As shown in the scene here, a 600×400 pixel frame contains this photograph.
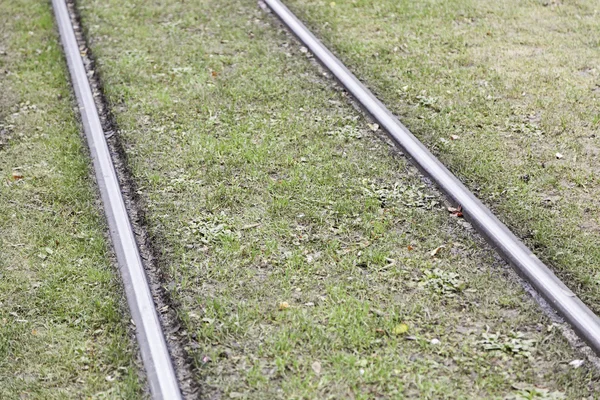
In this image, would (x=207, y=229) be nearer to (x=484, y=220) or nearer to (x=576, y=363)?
(x=484, y=220)

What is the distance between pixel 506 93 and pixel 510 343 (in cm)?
293

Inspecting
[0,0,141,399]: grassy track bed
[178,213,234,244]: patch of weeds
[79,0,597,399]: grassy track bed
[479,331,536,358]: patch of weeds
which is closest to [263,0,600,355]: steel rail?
[79,0,597,399]: grassy track bed

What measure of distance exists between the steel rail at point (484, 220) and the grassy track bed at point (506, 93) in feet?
0.60

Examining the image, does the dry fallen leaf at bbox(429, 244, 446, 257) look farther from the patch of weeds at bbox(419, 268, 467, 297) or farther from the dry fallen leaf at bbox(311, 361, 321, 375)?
the dry fallen leaf at bbox(311, 361, 321, 375)

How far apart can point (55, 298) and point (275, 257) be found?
1.22m

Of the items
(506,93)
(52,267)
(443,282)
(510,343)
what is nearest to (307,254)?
(443,282)

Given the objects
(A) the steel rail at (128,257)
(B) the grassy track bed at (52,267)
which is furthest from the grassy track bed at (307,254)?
(B) the grassy track bed at (52,267)

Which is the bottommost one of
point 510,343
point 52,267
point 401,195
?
point 52,267

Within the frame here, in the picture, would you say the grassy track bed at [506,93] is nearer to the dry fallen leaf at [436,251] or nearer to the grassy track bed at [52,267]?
the dry fallen leaf at [436,251]

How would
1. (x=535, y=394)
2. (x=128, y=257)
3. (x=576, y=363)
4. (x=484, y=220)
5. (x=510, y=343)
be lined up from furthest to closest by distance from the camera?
(x=484, y=220), (x=128, y=257), (x=510, y=343), (x=576, y=363), (x=535, y=394)

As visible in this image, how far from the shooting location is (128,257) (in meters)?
4.50

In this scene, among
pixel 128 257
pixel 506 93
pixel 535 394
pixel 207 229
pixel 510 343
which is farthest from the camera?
pixel 506 93

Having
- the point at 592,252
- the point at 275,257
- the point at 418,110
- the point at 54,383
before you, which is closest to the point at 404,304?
the point at 275,257

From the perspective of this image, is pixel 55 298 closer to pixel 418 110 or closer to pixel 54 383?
pixel 54 383
